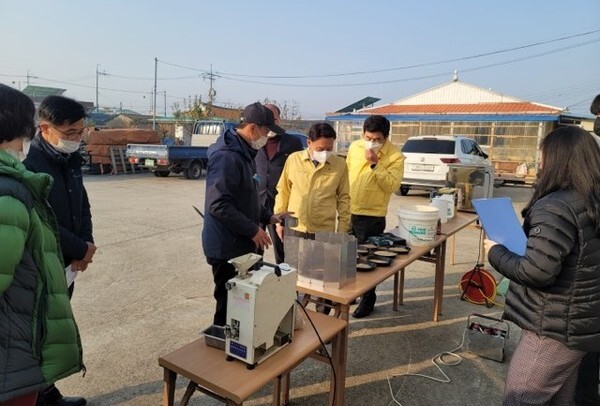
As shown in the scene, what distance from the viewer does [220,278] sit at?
230 cm

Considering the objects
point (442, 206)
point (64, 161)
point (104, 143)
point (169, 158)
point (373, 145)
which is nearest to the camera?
point (64, 161)

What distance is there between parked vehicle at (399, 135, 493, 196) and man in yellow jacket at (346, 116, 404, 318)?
691 cm

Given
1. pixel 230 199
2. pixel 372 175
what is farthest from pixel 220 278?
pixel 372 175

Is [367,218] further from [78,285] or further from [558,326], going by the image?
[78,285]

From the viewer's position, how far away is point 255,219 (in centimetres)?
242

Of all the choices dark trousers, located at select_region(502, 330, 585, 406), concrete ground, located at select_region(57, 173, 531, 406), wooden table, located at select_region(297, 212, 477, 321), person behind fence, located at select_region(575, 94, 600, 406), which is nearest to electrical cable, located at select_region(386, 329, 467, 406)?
concrete ground, located at select_region(57, 173, 531, 406)

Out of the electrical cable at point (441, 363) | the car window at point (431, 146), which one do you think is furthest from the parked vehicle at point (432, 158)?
the electrical cable at point (441, 363)

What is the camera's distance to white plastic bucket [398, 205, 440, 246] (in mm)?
3223

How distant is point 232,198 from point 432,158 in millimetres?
8904

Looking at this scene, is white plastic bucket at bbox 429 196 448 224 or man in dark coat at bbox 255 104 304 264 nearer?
man in dark coat at bbox 255 104 304 264

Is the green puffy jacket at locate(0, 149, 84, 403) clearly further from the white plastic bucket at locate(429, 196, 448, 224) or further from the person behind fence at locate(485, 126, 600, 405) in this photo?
the white plastic bucket at locate(429, 196, 448, 224)

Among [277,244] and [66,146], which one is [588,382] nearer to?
[277,244]

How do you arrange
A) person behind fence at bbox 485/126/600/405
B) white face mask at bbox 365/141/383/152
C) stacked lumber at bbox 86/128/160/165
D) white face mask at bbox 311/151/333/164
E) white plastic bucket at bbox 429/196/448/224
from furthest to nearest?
stacked lumber at bbox 86/128/160/165
white plastic bucket at bbox 429/196/448/224
white face mask at bbox 365/141/383/152
white face mask at bbox 311/151/333/164
person behind fence at bbox 485/126/600/405

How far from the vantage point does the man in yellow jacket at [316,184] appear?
3.01 m
